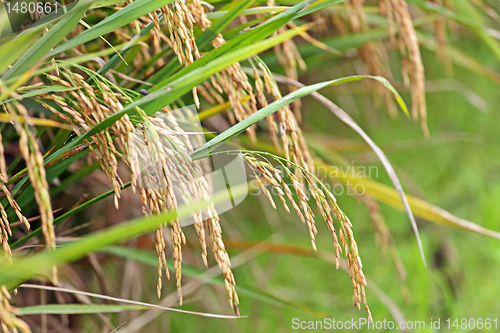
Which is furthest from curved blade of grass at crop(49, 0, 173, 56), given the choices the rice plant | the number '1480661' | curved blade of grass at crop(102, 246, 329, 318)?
the number '1480661'

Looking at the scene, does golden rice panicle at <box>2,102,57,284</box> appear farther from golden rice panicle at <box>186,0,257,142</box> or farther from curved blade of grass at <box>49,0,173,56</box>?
golden rice panicle at <box>186,0,257,142</box>

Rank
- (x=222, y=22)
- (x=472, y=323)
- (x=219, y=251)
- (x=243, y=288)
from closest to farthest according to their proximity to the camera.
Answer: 1. (x=219, y=251)
2. (x=222, y=22)
3. (x=243, y=288)
4. (x=472, y=323)

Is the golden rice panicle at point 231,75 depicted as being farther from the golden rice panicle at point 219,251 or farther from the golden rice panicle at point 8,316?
the golden rice panicle at point 8,316

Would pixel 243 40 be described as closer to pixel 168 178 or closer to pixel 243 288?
pixel 168 178

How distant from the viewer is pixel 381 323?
105 centimetres

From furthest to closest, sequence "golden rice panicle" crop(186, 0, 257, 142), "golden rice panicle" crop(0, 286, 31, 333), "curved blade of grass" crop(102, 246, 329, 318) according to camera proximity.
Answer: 1. "curved blade of grass" crop(102, 246, 329, 318)
2. "golden rice panicle" crop(186, 0, 257, 142)
3. "golden rice panicle" crop(0, 286, 31, 333)

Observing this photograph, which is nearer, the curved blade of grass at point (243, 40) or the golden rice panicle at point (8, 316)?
the golden rice panicle at point (8, 316)

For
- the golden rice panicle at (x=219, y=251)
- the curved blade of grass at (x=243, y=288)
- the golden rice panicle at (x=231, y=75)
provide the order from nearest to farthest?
the golden rice panicle at (x=219, y=251), the golden rice panicle at (x=231, y=75), the curved blade of grass at (x=243, y=288)

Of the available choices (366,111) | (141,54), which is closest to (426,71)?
(366,111)

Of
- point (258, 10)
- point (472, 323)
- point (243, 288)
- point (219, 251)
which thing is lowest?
point (472, 323)

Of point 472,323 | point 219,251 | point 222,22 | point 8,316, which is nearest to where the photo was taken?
point 8,316

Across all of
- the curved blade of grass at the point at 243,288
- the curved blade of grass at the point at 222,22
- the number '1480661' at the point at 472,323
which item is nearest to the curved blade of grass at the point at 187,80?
the curved blade of grass at the point at 222,22

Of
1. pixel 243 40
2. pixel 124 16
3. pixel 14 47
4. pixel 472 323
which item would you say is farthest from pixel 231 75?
pixel 472 323

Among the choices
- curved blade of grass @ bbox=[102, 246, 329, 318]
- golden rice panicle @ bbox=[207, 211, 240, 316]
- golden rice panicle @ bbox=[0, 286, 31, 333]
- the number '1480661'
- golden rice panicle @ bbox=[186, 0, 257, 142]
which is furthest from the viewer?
the number '1480661'
